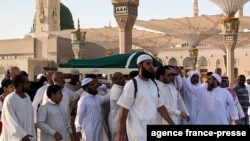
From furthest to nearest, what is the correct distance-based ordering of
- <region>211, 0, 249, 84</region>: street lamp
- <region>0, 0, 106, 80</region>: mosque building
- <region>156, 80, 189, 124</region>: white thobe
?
<region>0, 0, 106, 80</region>: mosque building → <region>211, 0, 249, 84</region>: street lamp → <region>156, 80, 189, 124</region>: white thobe

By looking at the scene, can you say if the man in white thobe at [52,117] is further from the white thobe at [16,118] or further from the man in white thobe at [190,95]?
the man in white thobe at [190,95]

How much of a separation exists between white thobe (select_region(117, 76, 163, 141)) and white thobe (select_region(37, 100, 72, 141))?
3.24 feet

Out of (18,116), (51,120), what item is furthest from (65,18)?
(18,116)

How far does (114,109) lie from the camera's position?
5.35 meters

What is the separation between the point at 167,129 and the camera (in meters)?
2.61

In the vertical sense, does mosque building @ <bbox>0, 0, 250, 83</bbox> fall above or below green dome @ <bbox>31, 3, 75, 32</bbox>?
below

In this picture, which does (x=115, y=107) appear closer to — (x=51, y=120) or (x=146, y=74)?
(x=51, y=120)

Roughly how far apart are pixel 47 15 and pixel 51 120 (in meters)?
47.1

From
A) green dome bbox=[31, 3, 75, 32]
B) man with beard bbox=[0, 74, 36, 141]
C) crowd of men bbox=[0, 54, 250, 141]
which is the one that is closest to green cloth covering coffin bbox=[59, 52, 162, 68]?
crowd of men bbox=[0, 54, 250, 141]

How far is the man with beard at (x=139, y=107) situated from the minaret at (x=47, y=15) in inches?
1864

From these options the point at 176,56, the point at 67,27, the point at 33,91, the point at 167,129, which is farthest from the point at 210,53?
the point at 167,129

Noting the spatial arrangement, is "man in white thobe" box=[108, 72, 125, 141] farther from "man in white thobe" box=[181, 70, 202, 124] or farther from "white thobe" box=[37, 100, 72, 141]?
"man in white thobe" box=[181, 70, 202, 124]

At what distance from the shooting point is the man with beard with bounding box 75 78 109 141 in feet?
17.9

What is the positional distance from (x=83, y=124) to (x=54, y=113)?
3.01 ft
